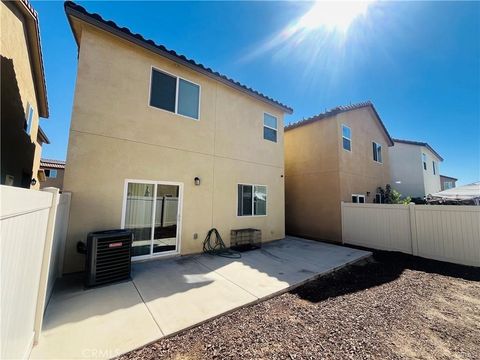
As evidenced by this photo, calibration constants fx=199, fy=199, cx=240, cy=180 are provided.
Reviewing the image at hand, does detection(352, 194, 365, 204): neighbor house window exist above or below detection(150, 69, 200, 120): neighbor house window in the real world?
below

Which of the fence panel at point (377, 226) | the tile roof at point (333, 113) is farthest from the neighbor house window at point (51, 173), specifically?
the fence panel at point (377, 226)

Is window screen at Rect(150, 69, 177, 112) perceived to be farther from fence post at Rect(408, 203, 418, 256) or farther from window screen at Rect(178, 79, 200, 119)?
fence post at Rect(408, 203, 418, 256)

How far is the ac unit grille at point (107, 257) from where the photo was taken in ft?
14.8

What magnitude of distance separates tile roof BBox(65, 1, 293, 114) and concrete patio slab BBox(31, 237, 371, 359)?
6825mm

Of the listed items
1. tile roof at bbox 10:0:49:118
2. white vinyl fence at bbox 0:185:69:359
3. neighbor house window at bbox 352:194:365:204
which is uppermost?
tile roof at bbox 10:0:49:118

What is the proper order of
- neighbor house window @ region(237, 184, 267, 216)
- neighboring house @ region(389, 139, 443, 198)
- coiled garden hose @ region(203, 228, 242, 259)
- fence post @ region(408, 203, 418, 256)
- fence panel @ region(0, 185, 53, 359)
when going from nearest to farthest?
fence panel @ region(0, 185, 53, 359), coiled garden hose @ region(203, 228, 242, 259), fence post @ region(408, 203, 418, 256), neighbor house window @ region(237, 184, 267, 216), neighboring house @ region(389, 139, 443, 198)

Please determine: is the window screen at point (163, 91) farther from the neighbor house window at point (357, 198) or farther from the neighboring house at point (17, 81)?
the neighbor house window at point (357, 198)

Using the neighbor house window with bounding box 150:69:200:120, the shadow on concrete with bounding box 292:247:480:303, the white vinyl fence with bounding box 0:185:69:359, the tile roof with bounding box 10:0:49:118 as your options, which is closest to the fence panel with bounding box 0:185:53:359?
the white vinyl fence with bounding box 0:185:69:359

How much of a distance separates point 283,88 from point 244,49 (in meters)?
3.26

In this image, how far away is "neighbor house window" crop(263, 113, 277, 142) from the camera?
32.8 feet

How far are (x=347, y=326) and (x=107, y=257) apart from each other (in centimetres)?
520

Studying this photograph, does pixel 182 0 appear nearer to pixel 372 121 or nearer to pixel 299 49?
pixel 299 49

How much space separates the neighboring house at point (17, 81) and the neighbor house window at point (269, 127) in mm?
8887

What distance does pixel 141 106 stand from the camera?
6.41m
